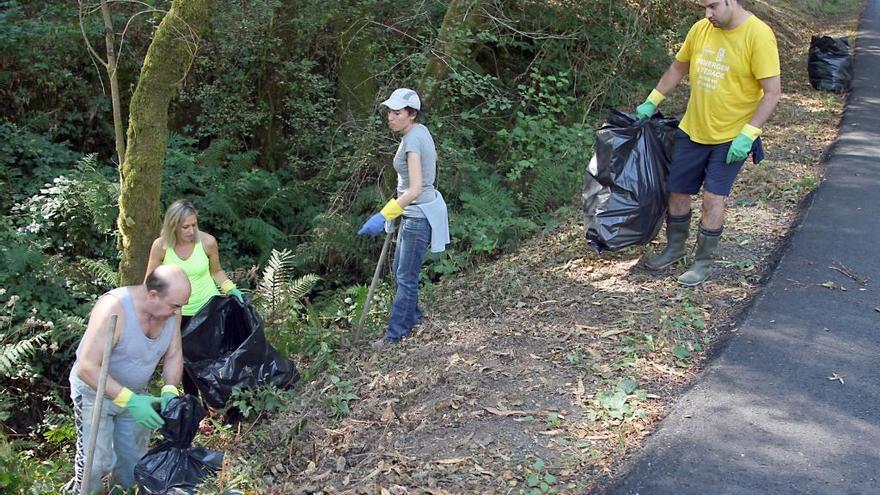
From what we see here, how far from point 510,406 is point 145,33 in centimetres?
807

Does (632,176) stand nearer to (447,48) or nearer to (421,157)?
(421,157)

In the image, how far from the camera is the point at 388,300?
20.6 ft

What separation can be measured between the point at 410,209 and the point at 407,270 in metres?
0.44

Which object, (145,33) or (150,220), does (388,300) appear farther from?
(145,33)

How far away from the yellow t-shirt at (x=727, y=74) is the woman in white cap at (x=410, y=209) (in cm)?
181

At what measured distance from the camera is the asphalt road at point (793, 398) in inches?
128

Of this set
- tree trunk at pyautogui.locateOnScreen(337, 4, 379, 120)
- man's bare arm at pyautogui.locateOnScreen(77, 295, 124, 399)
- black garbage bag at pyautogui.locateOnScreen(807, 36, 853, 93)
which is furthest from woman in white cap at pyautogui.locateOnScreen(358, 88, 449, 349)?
black garbage bag at pyautogui.locateOnScreen(807, 36, 853, 93)

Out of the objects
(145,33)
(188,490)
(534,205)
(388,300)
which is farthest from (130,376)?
(145,33)

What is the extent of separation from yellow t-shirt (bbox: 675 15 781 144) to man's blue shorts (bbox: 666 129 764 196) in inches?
3.2

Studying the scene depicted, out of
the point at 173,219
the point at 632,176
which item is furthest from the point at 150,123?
the point at 632,176

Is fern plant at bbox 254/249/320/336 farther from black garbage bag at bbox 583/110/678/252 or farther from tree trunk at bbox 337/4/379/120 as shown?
tree trunk at bbox 337/4/379/120

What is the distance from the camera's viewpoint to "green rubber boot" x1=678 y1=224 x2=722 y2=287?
5039 millimetres

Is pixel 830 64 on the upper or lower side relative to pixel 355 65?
upper

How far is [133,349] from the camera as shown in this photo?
3623 millimetres
